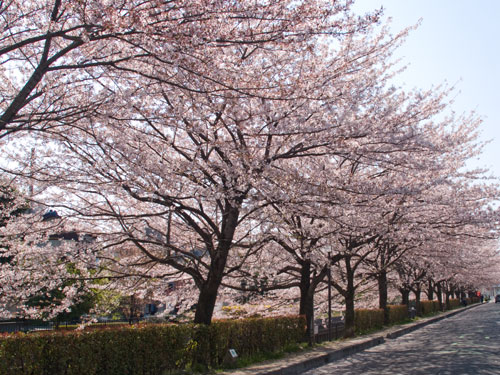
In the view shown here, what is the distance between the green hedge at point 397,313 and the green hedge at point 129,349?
1914 cm

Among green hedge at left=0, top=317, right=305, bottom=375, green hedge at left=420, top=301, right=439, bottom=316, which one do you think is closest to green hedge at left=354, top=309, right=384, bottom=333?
green hedge at left=0, top=317, right=305, bottom=375

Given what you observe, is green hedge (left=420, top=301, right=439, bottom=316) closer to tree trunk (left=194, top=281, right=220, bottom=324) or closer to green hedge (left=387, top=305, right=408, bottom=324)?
green hedge (left=387, top=305, right=408, bottom=324)

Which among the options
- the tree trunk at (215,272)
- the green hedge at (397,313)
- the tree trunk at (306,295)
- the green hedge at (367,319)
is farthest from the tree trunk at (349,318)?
the tree trunk at (215,272)

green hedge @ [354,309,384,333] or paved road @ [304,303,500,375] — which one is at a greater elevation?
green hedge @ [354,309,384,333]

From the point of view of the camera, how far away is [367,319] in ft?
81.3

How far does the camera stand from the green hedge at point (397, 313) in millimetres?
29938

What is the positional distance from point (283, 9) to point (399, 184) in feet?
26.8

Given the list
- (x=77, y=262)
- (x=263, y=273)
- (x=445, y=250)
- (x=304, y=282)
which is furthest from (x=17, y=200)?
(x=445, y=250)

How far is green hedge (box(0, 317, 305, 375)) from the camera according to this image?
745 cm

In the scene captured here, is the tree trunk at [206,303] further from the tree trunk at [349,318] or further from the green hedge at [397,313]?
the green hedge at [397,313]

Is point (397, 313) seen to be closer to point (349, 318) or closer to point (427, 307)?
point (349, 318)

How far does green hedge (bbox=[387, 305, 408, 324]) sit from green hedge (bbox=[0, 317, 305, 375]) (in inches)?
754

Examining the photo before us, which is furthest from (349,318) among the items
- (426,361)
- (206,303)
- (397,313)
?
(397,313)

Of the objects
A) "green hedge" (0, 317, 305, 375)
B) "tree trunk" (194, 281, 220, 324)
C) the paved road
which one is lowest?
the paved road
